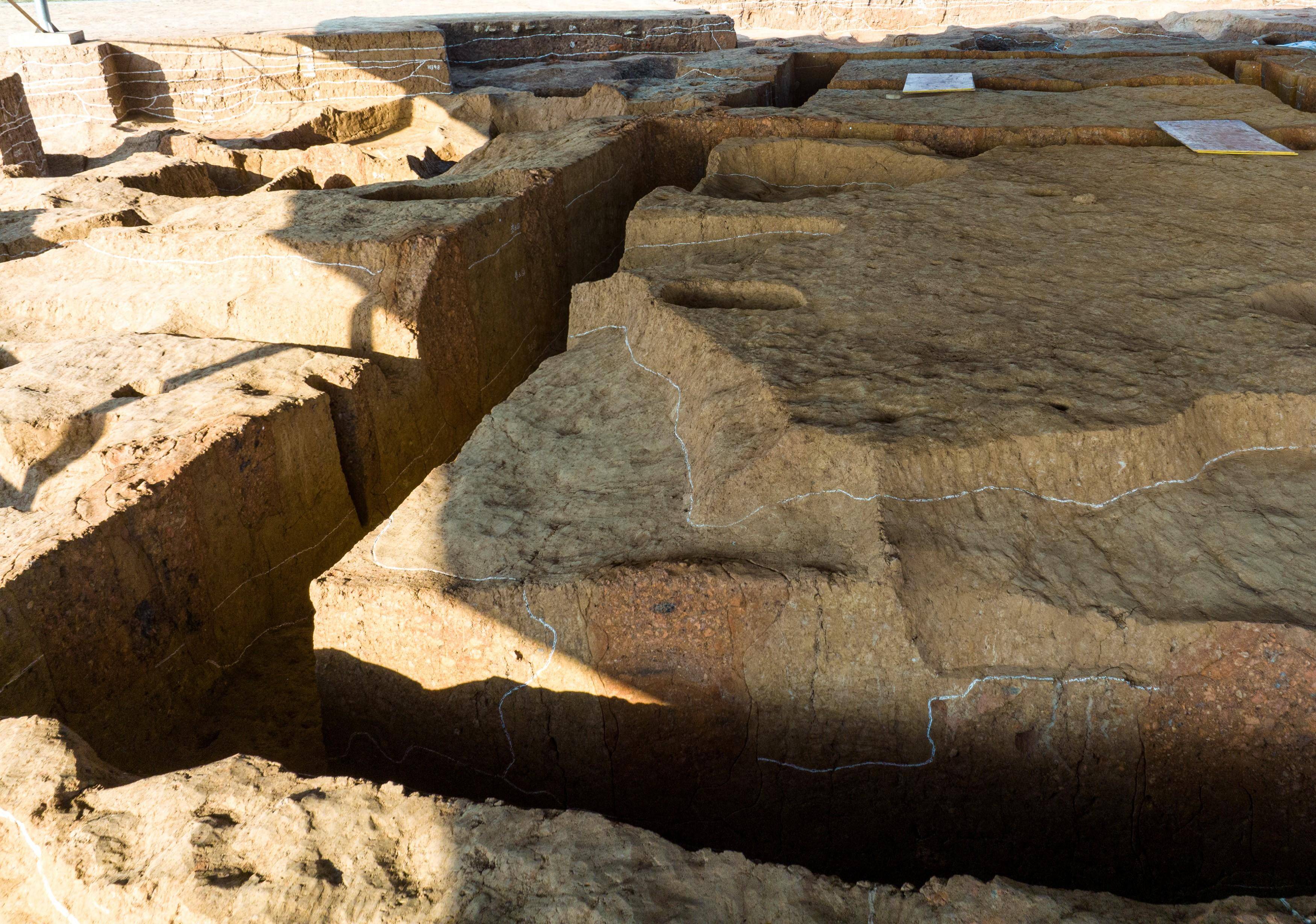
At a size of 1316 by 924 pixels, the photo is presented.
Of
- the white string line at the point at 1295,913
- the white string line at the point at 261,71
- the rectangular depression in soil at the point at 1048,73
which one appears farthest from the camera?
the white string line at the point at 261,71

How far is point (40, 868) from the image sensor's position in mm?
1851

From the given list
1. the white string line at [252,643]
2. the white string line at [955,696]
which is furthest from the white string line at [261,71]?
Result: the white string line at [955,696]

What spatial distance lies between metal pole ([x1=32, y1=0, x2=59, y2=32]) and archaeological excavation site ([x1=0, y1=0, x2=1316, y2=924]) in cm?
561

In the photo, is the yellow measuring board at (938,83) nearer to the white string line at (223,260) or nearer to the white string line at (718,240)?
the white string line at (718,240)

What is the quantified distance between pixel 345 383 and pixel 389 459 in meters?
0.43

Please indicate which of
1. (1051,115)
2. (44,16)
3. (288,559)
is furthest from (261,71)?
(288,559)

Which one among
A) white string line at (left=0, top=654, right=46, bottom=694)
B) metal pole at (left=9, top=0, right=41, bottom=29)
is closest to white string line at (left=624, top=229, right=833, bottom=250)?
white string line at (left=0, top=654, right=46, bottom=694)

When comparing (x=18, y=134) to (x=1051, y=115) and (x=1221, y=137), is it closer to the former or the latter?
(x=1051, y=115)

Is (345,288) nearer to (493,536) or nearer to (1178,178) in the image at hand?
(493,536)

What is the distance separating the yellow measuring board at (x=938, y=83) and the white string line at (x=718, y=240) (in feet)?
10.7

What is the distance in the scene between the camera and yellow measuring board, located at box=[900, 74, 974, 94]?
21.9ft

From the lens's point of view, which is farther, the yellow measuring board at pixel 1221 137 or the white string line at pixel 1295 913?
the yellow measuring board at pixel 1221 137

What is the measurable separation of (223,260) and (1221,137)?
5.21 meters

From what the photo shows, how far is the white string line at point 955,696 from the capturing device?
220 centimetres
